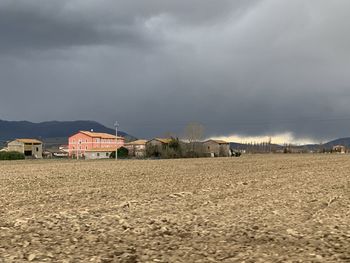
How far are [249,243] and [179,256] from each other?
2.36 meters

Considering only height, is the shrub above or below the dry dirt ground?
above

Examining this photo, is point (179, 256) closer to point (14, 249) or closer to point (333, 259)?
point (333, 259)

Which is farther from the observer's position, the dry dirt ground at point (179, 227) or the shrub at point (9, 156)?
the shrub at point (9, 156)

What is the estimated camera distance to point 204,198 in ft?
76.1

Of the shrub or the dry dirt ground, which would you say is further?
the shrub

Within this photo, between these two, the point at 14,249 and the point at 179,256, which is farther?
the point at 14,249

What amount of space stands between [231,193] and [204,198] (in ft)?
9.03

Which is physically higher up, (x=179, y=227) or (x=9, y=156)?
(x=9, y=156)

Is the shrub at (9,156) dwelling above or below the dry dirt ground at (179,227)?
above

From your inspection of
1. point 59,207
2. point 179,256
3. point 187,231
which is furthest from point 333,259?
point 59,207

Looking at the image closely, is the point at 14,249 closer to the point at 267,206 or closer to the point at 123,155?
the point at 267,206

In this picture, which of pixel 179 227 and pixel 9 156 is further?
pixel 9 156

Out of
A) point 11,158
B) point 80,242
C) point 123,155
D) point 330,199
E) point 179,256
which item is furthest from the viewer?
point 123,155

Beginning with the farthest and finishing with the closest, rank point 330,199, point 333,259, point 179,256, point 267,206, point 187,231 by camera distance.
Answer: point 330,199 → point 267,206 → point 187,231 → point 179,256 → point 333,259
